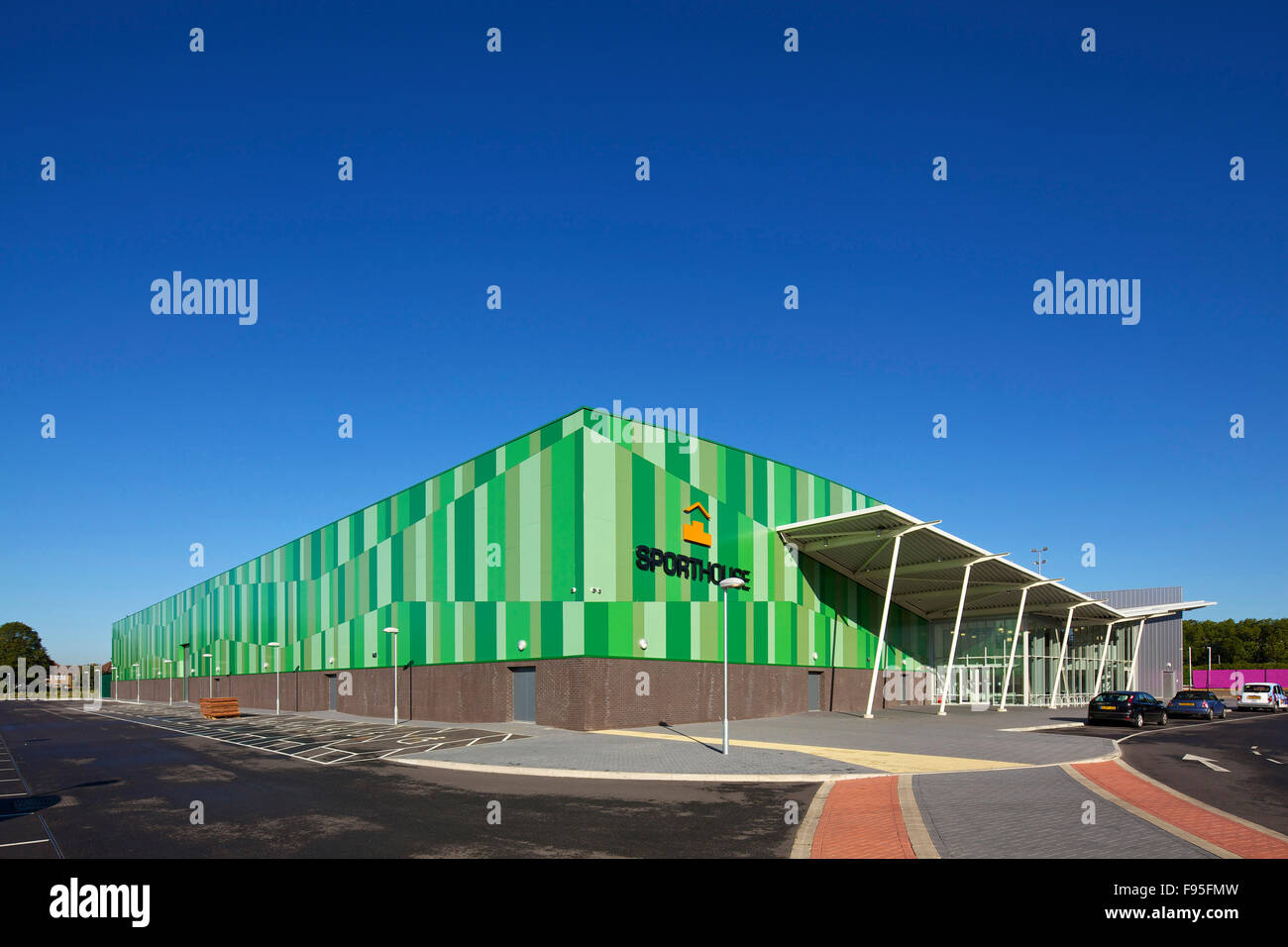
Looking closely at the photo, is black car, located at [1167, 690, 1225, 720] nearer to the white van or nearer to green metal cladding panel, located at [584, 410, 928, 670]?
the white van

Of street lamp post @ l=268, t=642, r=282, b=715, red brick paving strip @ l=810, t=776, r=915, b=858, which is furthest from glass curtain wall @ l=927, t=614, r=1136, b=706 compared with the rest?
red brick paving strip @ l=810, t=776, r=915, b=858

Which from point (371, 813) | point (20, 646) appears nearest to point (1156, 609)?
point (371, 813)

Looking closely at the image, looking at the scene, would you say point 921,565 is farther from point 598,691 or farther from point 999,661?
point 598,691

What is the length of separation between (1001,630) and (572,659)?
33014mm

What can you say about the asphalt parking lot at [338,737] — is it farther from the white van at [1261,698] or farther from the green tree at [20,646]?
Result: the green tree at [20,646]

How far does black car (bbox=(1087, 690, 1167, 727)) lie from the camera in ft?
111

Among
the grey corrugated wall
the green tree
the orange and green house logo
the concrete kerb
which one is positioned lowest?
the green tree

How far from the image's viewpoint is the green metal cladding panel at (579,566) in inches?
1179

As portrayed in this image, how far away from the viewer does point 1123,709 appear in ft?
111

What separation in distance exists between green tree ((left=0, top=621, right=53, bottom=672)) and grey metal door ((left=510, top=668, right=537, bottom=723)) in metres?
132

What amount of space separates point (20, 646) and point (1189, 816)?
163m
